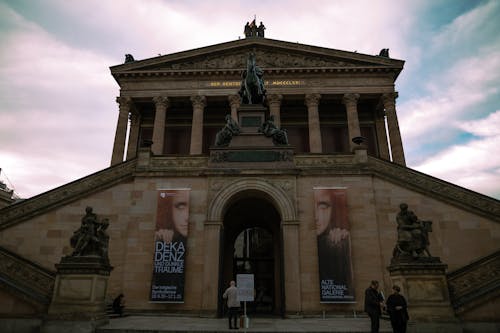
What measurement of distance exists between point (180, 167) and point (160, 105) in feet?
66.6

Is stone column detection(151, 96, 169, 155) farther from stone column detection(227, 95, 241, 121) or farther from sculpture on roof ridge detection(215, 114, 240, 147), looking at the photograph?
sculpture on roof ridge detection(215, 114, 240, 147)

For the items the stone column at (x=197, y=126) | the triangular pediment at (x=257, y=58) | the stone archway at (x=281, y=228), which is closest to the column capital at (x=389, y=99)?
the triangular pediment at (x=257, y=58)

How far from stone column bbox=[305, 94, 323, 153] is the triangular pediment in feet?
11.5

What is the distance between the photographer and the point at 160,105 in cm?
3619

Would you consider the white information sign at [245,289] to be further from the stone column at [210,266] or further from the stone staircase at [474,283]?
the stone staircase at [474,283]

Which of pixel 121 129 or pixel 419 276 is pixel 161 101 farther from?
pixel 419 276

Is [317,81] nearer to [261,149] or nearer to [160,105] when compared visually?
[160,105]

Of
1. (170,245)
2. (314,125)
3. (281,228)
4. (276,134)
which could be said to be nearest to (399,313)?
(281,228)

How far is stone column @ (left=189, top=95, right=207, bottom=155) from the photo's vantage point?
34031mm

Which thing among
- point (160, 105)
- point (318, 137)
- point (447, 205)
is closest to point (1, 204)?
point (160, 105)

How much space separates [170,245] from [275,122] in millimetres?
20401

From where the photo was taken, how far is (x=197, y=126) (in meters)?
34.9

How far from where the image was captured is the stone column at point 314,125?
33.3 m

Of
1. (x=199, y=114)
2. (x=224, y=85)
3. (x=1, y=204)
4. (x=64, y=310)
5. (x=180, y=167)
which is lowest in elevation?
(x=64, y=310)
